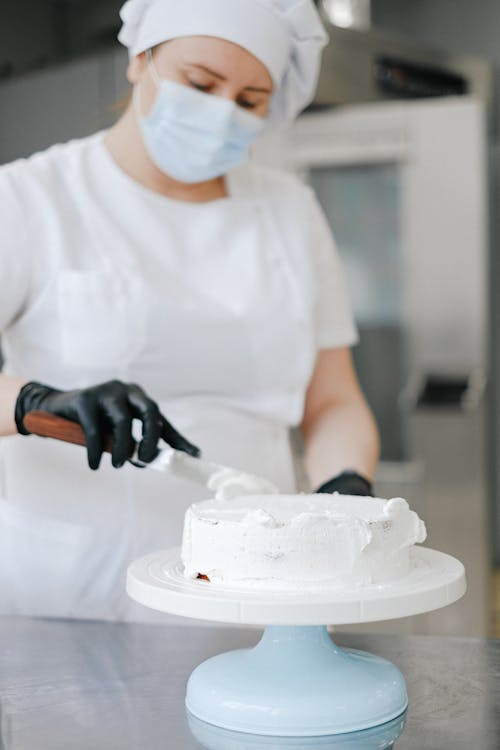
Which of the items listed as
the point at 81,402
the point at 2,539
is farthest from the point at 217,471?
the point at 2,539

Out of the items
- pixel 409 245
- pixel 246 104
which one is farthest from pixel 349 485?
pixel 409 245

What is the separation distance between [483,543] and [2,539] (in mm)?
1927

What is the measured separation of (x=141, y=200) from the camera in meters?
1.70

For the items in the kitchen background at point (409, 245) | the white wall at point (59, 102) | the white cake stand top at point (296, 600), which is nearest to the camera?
the white cake stand top at point (296, 600)

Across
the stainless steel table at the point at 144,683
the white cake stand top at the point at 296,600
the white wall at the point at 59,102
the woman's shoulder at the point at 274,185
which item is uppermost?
the white wall at the point at 59,102

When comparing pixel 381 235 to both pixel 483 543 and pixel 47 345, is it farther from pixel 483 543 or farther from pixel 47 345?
pixel 47 345

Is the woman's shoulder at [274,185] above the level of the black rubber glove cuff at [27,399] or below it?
above

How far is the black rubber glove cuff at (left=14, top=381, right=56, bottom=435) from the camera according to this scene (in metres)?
1.41

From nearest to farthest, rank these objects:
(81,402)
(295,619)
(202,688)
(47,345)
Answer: (295,619) → (202,688) → (81,402) → (47,345)

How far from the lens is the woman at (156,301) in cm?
160

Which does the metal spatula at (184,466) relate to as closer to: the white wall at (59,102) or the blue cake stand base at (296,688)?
the blue cake stand base at (296,688)

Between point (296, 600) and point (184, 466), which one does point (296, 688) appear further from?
point (184, 466)

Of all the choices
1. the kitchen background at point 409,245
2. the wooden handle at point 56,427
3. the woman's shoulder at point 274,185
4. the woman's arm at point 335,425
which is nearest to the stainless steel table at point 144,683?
the wooden handle at point 56,427

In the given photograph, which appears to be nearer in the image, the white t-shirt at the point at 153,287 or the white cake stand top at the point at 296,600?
the white cake stand top at the point at 296,600
